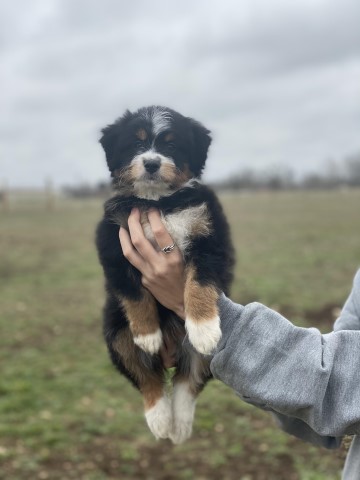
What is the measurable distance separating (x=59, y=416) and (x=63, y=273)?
8861 millimetres

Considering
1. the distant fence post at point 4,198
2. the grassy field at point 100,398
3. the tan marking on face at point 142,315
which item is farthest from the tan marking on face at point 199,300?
the distant fence post at point 4,198

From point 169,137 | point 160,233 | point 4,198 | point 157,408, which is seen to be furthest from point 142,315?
point 4,198

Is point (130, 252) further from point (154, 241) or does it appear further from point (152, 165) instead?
point (152, 165)

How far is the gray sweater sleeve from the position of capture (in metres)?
2.17

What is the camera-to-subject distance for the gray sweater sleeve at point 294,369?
2.17 metres

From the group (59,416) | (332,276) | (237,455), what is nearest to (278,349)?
(237,455)

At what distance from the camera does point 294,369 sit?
220 cm

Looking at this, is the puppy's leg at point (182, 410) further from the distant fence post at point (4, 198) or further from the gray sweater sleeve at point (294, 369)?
the distant fence post at point (4, 198)

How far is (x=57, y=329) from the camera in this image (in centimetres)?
1006

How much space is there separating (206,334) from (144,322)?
0.42m

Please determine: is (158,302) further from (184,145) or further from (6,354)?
(6,354)

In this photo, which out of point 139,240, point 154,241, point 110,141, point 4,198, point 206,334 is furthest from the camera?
point 4,198

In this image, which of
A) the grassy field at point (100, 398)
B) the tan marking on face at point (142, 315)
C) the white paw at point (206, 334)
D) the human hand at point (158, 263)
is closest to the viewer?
the white paw at point (206, 334)

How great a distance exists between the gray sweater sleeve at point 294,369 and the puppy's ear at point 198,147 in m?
1.00
